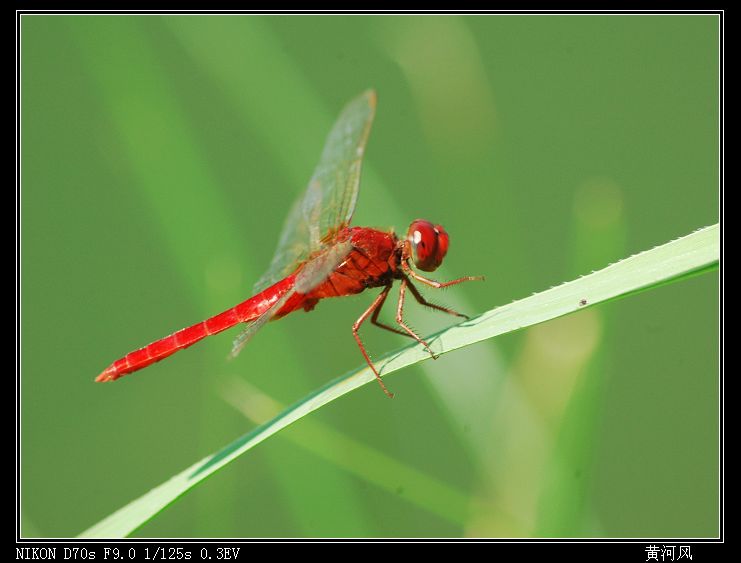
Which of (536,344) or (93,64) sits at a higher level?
(93,64)

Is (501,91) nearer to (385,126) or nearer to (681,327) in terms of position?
(385,126)

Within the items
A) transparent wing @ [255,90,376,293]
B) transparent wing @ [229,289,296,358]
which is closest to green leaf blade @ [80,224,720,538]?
transparent wing @ [229,289,296,358]

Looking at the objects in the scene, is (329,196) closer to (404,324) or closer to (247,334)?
(404,324)

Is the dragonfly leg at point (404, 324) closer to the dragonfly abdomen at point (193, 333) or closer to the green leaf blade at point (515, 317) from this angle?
the green leaf blade at point (515, 317)

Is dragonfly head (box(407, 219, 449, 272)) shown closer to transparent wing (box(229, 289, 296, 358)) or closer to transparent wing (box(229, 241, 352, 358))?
transparent wing (box(229, 241, 352, 358))

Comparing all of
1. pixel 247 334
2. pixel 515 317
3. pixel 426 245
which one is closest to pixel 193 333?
pixel 247 334
